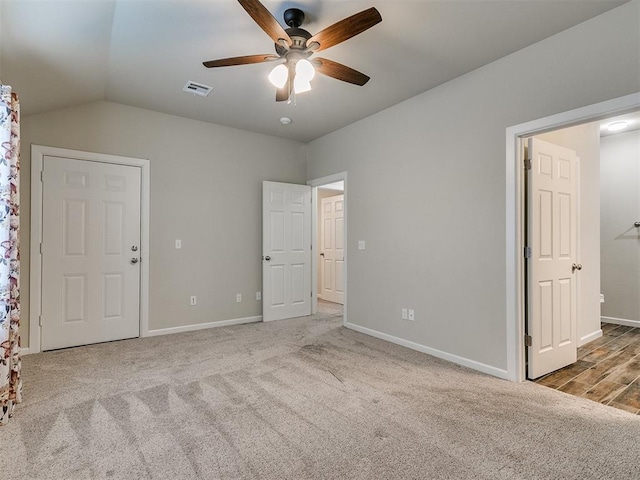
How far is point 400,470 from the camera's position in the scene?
5.41 feet

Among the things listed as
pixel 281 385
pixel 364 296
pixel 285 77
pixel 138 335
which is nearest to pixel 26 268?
pixel 138 335

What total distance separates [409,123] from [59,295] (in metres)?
4.13

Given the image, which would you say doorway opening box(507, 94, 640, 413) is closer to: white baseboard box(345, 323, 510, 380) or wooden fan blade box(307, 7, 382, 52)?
white baseboard box(345, 323, 510, 380)

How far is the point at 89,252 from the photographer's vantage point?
11.9 feet

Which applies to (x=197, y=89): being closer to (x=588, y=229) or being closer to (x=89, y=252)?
(x=89, y=252)

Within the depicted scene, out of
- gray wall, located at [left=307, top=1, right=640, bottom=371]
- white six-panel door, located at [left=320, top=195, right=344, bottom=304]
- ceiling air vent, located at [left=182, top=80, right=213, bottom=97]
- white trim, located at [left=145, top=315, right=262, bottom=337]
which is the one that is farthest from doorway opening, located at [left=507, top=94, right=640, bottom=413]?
white six-panel door, located at [left=320, top=195, right=344, bottom=304]

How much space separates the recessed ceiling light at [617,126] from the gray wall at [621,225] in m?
0.25

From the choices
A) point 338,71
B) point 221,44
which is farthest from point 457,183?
point 221,44

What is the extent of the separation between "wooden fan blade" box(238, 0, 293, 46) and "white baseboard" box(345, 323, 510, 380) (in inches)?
116

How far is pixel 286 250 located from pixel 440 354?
2564 millimetres

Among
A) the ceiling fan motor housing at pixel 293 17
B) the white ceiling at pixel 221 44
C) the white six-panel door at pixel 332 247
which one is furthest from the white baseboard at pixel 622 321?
the ceiling fan motor housing at pixel 293 17

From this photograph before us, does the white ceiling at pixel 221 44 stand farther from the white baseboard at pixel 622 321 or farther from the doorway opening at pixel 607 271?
the white baseboard at pixel 622 321

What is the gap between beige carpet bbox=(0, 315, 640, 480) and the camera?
167 centimetres

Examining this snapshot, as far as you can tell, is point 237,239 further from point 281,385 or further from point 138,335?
point 281,385
